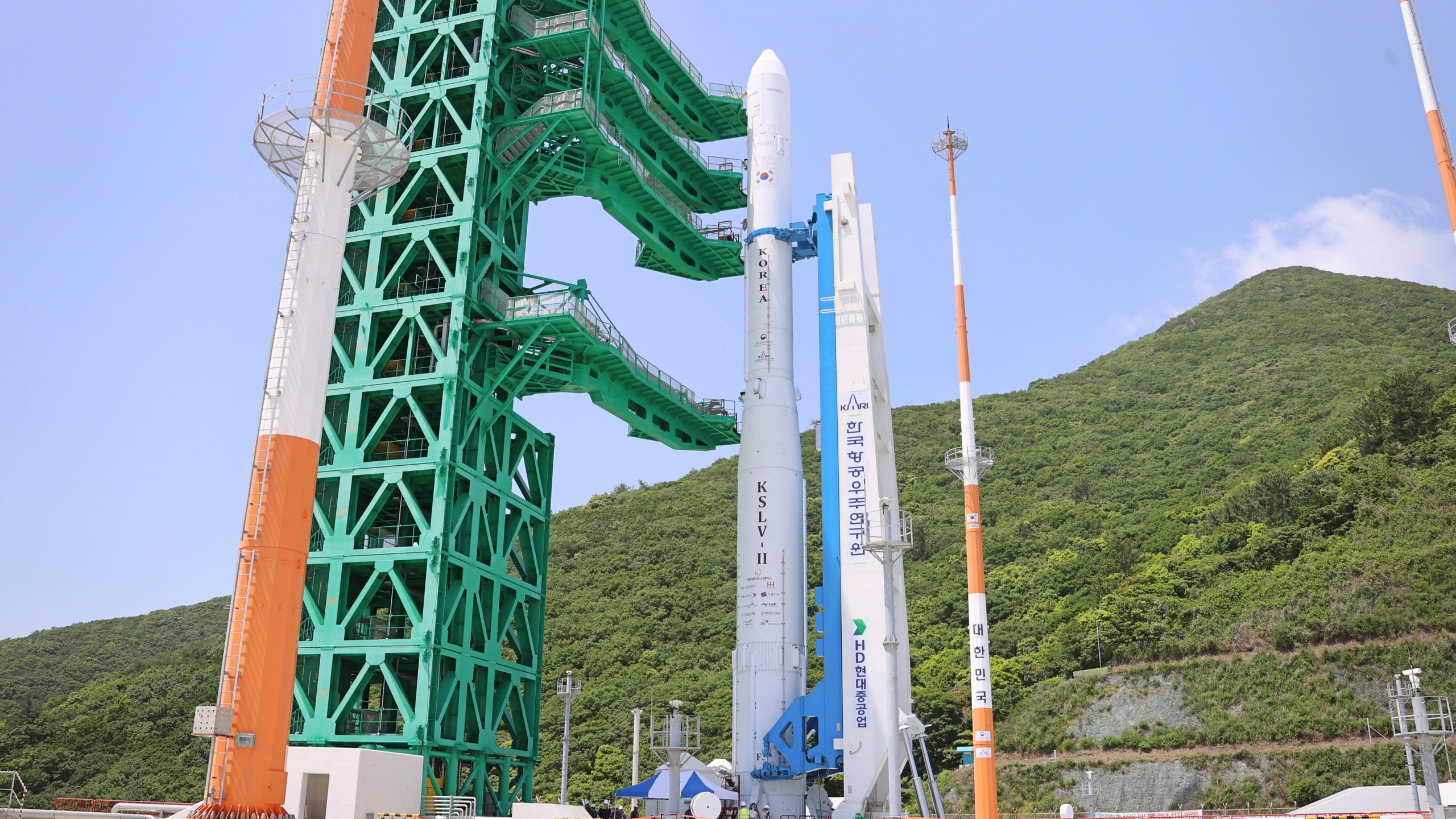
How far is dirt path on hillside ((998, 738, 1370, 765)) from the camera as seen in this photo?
37594mm

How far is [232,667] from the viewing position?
1487cm

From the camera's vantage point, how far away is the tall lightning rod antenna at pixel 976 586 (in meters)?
16.9

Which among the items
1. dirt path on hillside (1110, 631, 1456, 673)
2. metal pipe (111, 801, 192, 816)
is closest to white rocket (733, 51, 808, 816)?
metal pipe (111, 801, 192, 816)

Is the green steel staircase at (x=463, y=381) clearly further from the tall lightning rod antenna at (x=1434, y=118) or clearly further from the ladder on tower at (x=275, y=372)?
the tall lightning rod antenna at (x=1434, y=118)

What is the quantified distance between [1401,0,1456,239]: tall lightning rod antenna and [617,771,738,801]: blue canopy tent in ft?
50.9

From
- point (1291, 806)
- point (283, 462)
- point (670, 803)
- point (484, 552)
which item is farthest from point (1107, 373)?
point (283, 462)

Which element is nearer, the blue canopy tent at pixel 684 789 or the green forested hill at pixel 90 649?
the blue canopy tent at pixel 684 789

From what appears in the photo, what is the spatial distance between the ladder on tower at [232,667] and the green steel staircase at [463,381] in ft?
31.7

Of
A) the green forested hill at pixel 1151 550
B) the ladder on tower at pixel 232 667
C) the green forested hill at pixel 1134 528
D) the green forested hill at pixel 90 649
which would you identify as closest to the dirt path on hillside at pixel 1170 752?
the green forested hill at pixel 1151 550

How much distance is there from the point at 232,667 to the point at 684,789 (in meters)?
10.2

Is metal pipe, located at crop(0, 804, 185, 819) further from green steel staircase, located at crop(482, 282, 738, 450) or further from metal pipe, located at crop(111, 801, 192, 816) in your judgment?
green steel staircase, located at crop(482, 282, 738, 450)

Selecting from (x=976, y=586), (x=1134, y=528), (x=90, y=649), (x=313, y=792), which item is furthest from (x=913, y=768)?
(x=90, y=649)

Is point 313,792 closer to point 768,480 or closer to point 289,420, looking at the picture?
point 289,420

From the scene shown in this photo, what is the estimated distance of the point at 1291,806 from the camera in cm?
3559
